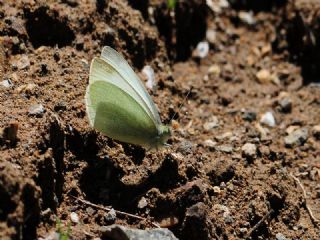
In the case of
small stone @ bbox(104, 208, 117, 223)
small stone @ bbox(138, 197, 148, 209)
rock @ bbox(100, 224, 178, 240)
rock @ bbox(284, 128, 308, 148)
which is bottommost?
rock @ bbox(100, 224, 178, 240)

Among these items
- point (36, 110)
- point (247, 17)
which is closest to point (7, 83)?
point (36, 110)

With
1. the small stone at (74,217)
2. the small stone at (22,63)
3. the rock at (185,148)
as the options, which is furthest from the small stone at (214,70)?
the small stone at (74,217)

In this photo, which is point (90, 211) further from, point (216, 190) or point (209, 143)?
point (209, 143)

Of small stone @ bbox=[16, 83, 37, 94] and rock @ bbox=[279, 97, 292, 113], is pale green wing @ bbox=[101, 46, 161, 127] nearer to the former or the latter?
small stone @ bbox=[16, 83, 37, 94]

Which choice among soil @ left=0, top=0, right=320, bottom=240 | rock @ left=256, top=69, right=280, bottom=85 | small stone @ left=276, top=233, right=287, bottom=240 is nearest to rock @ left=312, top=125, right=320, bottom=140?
soil @ left=0, top=0, right=320, bottom=240

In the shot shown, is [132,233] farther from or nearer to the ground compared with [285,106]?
nearer to the ground

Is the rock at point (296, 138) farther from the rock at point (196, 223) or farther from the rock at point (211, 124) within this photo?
the rock at point (196, 223)

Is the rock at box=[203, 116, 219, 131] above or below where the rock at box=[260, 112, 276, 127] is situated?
below
